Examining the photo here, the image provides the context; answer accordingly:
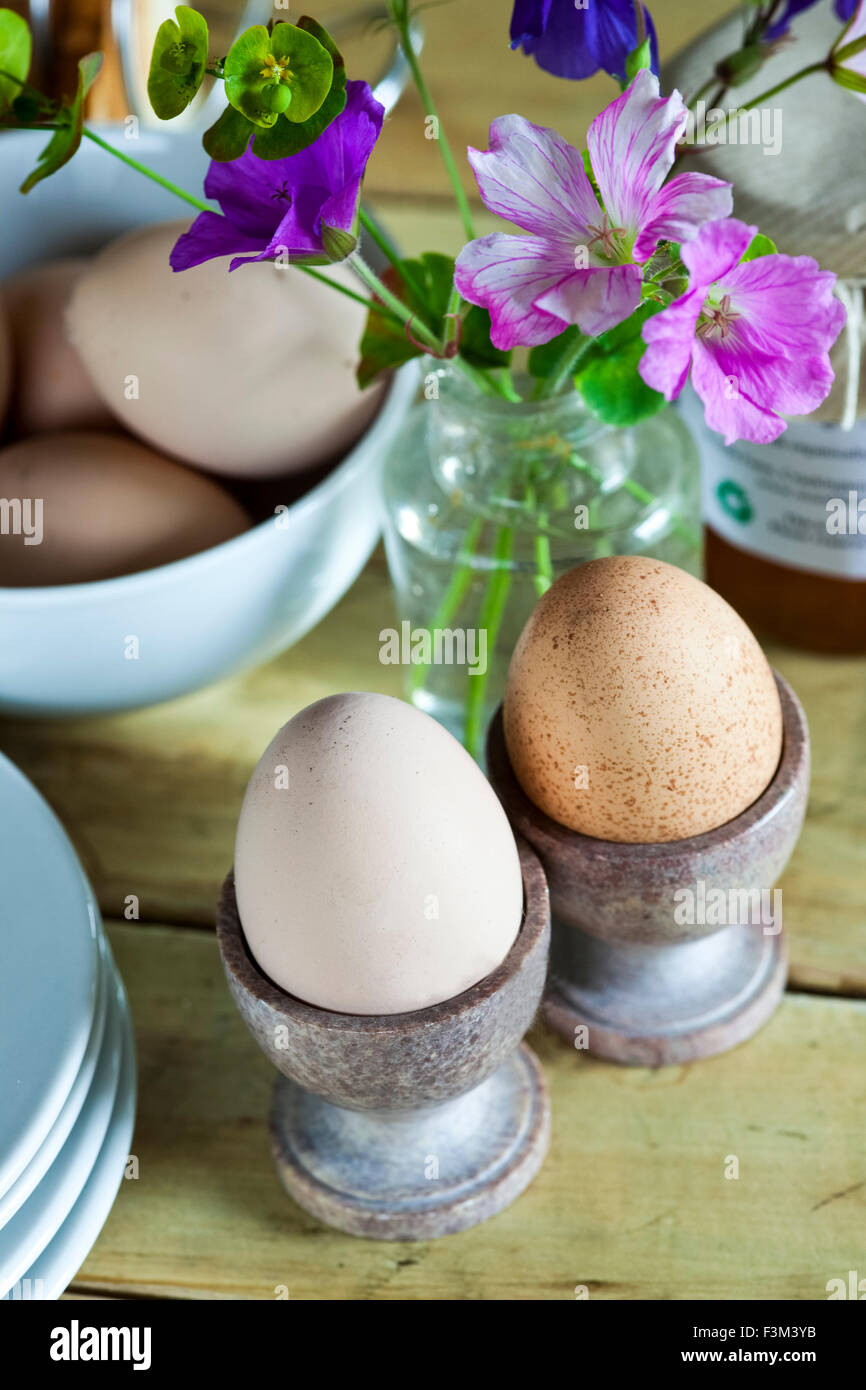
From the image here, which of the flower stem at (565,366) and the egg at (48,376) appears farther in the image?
the egg at (48,376)

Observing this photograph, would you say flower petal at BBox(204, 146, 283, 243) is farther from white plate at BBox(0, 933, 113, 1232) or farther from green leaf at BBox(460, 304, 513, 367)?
white plate at BBox(0, 933, 113, 1232)

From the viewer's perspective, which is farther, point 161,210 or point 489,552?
point 161,210

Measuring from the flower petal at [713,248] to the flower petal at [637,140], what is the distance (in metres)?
0.02

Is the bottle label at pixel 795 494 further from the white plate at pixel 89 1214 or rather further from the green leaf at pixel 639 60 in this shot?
the white plate at pixel 89 1214

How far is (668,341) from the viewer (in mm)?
257

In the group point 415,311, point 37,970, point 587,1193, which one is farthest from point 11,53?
point 587,1193

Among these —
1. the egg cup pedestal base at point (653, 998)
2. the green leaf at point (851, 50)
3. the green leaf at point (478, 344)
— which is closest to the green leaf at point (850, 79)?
the green leaf at point (851, 50)

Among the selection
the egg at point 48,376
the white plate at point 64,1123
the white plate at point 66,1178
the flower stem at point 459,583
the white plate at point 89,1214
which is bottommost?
the white plate at point 89,1214

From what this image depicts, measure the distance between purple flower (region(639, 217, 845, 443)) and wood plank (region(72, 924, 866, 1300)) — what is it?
206 millimetres

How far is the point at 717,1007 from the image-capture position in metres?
0.40

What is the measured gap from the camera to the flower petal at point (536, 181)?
0.88ft
